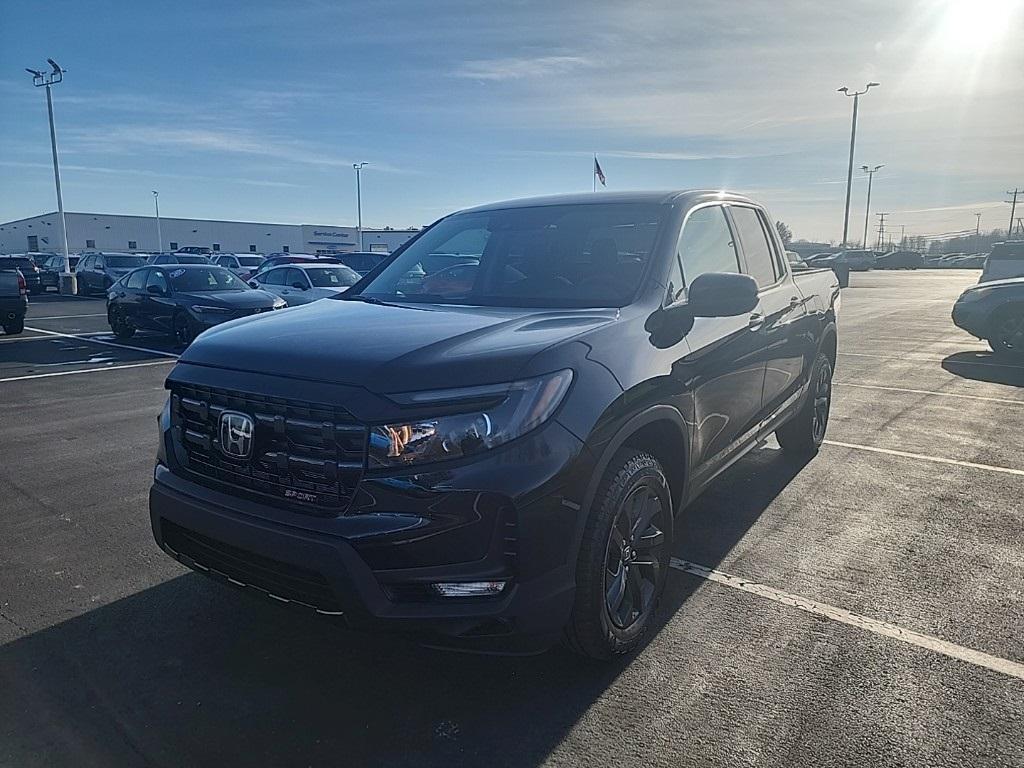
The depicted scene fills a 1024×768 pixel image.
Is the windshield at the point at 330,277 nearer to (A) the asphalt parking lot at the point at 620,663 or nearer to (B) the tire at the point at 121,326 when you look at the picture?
(B) the tire at the point at 121,326

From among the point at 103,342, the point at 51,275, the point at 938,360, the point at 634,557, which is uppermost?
the point at 51,275

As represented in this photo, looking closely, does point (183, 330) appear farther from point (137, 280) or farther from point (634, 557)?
point (634, 557)

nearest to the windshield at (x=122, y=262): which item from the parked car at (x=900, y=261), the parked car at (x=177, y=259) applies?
the parked car at (x=177, y=259)

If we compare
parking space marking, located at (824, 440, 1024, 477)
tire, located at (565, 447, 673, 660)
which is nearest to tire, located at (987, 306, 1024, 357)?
parking space marking, located at (824, 440, 1024, 477)

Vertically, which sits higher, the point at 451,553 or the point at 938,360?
the point at 451,553

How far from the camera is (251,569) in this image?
2.62m

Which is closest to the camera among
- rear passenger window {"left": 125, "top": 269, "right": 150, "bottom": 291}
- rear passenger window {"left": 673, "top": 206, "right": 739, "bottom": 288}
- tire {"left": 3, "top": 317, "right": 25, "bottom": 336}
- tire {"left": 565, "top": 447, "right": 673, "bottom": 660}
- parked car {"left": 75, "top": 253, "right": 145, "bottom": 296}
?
tire {"left": 565, "top": 447, "right": 673, "bottom": 660}

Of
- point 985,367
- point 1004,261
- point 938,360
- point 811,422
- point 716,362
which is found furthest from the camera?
point 1004,261

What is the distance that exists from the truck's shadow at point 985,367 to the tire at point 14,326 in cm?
1742

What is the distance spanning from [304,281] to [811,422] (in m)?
12.7

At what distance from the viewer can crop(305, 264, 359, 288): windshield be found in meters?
16.2

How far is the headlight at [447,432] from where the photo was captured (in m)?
2.40

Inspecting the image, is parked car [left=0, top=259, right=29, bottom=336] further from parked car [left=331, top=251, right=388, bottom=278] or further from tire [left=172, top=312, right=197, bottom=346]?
parked car [left=331, top=251, right=388, bottom=278]

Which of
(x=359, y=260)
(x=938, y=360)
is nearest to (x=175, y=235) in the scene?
(x=359, y=260)
